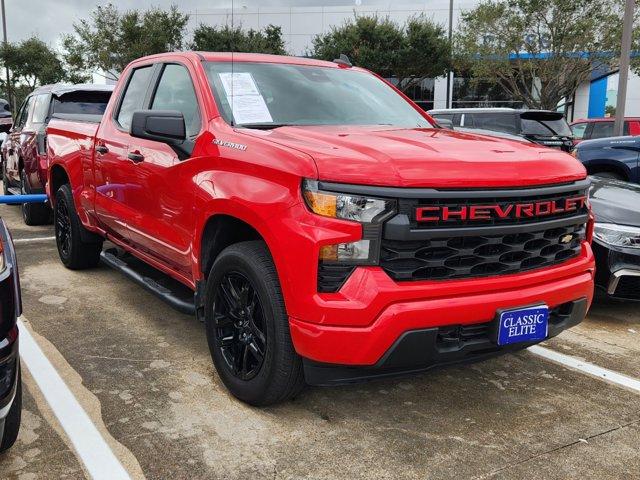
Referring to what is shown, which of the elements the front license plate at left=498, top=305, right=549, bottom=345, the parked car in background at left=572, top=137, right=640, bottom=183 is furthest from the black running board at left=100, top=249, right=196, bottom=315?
the parked car in background at left=572, top=137, right=640, bottom=183

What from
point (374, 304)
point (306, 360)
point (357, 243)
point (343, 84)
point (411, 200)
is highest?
point (343, 84)

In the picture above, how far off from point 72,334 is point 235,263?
1899mm

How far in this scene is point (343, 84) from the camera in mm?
4207

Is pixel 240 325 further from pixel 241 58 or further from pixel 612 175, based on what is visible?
pixel 612 175

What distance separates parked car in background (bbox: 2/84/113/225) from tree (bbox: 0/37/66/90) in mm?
28696

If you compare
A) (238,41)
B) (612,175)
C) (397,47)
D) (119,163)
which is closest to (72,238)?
(119,163)

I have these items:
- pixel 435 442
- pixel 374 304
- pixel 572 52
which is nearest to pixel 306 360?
pixel 374 304

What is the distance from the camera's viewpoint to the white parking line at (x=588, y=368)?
365 centimetres

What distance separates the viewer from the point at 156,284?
13.5ft

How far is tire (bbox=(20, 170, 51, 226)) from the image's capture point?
855 cm

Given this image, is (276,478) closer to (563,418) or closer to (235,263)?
(235,263)

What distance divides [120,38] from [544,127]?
2800cm

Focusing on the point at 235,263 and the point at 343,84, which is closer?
the point at 235,263

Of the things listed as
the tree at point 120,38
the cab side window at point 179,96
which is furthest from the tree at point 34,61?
the cab side window at point 179,96
